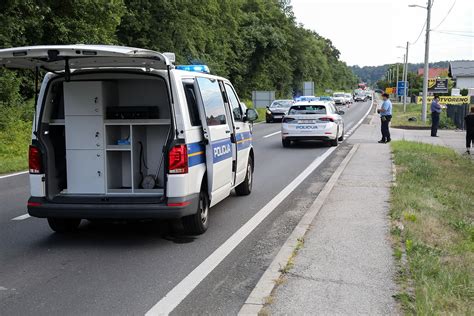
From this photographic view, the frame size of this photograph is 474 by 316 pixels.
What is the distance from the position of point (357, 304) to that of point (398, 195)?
489cm

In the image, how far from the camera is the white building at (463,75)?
8764 centimetres

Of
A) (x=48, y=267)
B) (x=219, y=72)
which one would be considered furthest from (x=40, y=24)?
(x=219, y=72)

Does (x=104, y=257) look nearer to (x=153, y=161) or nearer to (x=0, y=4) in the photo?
(x=153, y=161)

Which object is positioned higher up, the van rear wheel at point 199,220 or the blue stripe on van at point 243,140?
the blue stripe on van at point 243,140

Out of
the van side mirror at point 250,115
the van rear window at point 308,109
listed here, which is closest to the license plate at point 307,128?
the van rear window at point 308,109

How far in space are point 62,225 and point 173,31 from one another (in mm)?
27880

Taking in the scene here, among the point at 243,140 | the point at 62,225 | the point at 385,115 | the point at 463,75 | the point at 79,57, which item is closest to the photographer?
the point at 79,57

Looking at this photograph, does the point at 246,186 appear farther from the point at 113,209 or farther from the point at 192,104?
the point at 113,209

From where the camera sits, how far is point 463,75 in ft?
287

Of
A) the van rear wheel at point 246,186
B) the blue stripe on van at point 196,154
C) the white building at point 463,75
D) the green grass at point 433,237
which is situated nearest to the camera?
the green grass at point 433,237

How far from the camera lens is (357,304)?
456 cm

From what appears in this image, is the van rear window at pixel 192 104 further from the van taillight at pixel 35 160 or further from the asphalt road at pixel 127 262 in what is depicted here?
the van taillight at pixel 35 160

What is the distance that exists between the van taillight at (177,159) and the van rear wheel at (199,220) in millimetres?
666

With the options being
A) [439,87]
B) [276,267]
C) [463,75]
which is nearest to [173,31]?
[439,87]
